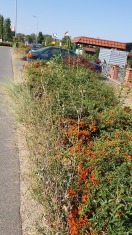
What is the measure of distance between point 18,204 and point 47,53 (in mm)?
15800

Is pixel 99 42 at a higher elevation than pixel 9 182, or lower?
higher

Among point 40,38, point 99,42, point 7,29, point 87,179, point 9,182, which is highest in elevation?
point 7,29

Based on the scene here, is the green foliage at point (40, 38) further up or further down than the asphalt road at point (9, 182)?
further up

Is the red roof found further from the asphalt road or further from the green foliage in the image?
the green foliage

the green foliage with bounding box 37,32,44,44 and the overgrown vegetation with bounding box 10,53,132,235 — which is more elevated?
the green foliage with bounding box 37,32,44,44

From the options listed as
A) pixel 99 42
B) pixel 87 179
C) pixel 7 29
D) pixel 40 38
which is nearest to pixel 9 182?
pixel 87 179

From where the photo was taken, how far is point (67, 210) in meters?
2.46

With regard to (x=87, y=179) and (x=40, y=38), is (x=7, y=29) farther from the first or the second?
(x=87, y=179)

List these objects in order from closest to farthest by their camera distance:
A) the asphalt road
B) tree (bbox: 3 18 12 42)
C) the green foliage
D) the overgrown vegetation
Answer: the overgrown vegetation, the asphalt road, the green foliage, tree (bbox: 3 18 12 42)

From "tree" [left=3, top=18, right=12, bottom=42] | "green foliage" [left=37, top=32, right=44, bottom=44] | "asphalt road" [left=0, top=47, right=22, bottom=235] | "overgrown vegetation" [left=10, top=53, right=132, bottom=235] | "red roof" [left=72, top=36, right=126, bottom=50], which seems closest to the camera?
"overgrown vegetation" [left=10, top=53, right=132, bottom=235]

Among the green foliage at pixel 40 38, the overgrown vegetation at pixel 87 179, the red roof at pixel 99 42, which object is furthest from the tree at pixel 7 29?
the overgrown vegetation at pixel 87 179

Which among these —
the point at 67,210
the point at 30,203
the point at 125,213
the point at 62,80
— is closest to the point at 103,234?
the point at 125,213

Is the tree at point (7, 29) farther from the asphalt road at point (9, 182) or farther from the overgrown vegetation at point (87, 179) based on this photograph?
the overgrown vegetation at point (87, 179)

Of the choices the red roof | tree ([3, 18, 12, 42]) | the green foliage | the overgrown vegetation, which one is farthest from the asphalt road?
tree ([3, 18, 12, 42])
